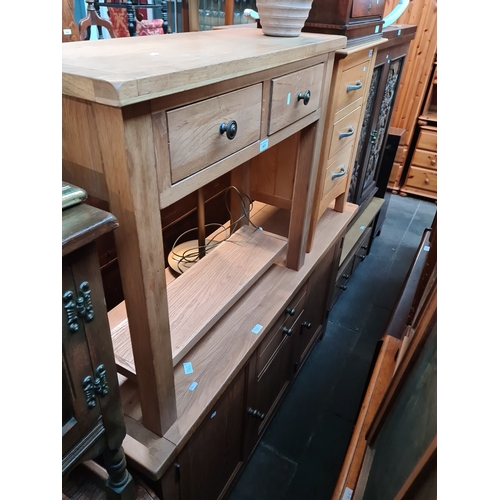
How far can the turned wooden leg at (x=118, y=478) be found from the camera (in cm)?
67

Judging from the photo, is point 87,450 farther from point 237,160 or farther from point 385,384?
point 385,384

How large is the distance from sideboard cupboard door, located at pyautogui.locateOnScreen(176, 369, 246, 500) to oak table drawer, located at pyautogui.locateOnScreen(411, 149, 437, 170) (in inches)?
116

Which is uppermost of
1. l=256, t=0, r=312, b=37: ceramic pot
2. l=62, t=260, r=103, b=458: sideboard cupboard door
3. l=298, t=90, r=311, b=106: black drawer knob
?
l=256, t=0, r=312, b=37: ceramic pot

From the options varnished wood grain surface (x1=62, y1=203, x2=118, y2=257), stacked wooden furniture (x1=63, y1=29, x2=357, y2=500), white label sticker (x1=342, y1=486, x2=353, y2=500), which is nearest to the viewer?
varnished wood grain surface (x1=62, y1=203, x2=118, y2=257)

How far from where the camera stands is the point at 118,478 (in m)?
0.70

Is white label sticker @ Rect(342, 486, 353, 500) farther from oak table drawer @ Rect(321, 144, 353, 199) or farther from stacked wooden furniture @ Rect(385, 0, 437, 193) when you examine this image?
stacked wooden furniture @ Rect(385, 0, 437, 193)

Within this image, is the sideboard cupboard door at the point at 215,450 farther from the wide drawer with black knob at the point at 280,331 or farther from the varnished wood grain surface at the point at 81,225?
the varnished wood grain surface at the point at 81,225

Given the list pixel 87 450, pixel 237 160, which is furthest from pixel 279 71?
pixel 87 450

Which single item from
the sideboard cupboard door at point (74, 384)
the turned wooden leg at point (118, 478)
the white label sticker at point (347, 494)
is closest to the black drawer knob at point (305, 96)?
the sideboard cupboard door at point (74, 384)

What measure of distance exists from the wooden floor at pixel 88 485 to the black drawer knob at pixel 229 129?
2.36 feet

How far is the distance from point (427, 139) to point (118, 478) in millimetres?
3428

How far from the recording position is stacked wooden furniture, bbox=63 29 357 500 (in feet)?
1.83

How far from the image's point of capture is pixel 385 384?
1.31 metres

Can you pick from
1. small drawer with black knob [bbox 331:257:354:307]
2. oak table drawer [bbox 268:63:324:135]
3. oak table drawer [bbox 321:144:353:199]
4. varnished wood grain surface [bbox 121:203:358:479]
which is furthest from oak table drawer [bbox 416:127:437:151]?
oak table drawer [bbox 268:63:324:135]
